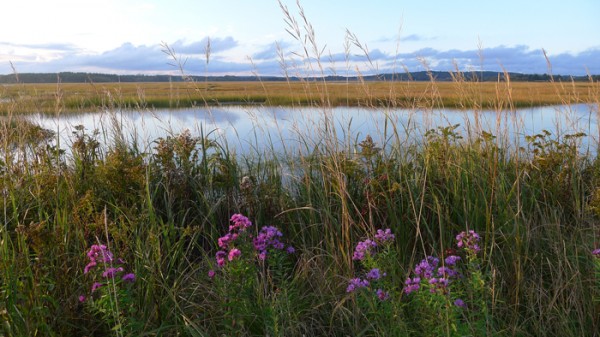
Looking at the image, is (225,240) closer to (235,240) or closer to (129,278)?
(235,240)

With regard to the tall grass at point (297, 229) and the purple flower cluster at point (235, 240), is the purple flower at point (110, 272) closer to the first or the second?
the tall grass at point (297, 229)

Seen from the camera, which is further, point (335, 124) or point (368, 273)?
point (335, 124)

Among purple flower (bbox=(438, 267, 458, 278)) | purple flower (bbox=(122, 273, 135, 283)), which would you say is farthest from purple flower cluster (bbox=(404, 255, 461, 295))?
purple flower (bbox=(122, 273, 135, 283))

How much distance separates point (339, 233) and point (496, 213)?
2.95 ft

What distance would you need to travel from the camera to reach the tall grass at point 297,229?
7.02 feet

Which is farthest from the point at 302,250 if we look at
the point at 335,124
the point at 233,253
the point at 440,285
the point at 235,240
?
the point at 335,124

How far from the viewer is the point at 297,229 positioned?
10.5 feet

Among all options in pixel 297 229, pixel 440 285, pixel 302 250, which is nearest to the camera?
pixel 440 285

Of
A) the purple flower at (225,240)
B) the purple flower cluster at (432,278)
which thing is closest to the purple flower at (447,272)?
the purple flower cluster at (432,278)

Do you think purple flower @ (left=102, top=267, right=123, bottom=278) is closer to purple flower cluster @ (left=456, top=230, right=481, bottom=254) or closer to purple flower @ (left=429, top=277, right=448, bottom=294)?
purple flower @ (left=429, top=277, right=448, bottom=294)

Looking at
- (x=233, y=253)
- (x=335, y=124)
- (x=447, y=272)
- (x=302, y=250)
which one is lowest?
(x=302, y=250)

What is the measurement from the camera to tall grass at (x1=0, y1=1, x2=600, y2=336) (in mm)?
2139

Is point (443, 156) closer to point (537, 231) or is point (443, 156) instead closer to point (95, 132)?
point (537, 231)

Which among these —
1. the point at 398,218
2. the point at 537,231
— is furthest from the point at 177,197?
A: the point at 537,231
